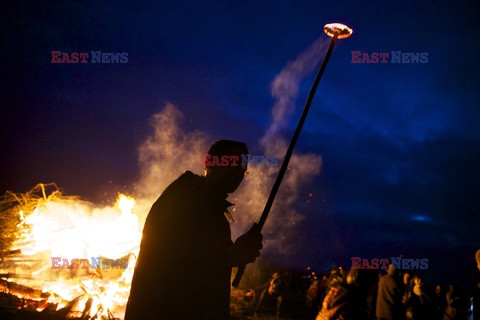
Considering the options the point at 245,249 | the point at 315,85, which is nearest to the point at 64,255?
the point at 245,249

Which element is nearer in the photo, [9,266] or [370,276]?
[370,276]

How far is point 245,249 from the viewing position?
7.10ft

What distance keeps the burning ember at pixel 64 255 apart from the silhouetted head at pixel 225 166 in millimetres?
5456

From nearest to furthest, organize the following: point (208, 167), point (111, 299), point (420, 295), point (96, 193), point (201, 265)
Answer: point (201, 265)
point (208, 167)
point (111, 299)
point (420, 295)
point (96, 193)

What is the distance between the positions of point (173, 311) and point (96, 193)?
3645cm

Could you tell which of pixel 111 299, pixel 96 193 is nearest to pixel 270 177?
pixel 111 299

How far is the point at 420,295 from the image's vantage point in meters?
9.55

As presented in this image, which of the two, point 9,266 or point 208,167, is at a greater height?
point 208,167

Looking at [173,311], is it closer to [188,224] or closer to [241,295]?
[188,224]

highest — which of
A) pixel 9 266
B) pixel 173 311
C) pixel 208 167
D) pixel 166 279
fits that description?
pixel 208 167

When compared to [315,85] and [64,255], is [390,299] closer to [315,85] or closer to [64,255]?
[315,85]

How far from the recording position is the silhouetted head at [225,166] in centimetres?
215

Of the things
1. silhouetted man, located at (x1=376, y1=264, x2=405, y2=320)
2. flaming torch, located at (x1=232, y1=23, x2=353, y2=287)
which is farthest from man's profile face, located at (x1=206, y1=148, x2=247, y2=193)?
silhouetted man, located at (x1=376, y1=264, x2=405, y2=320)

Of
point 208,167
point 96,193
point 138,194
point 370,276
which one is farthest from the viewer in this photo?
point 96,193
